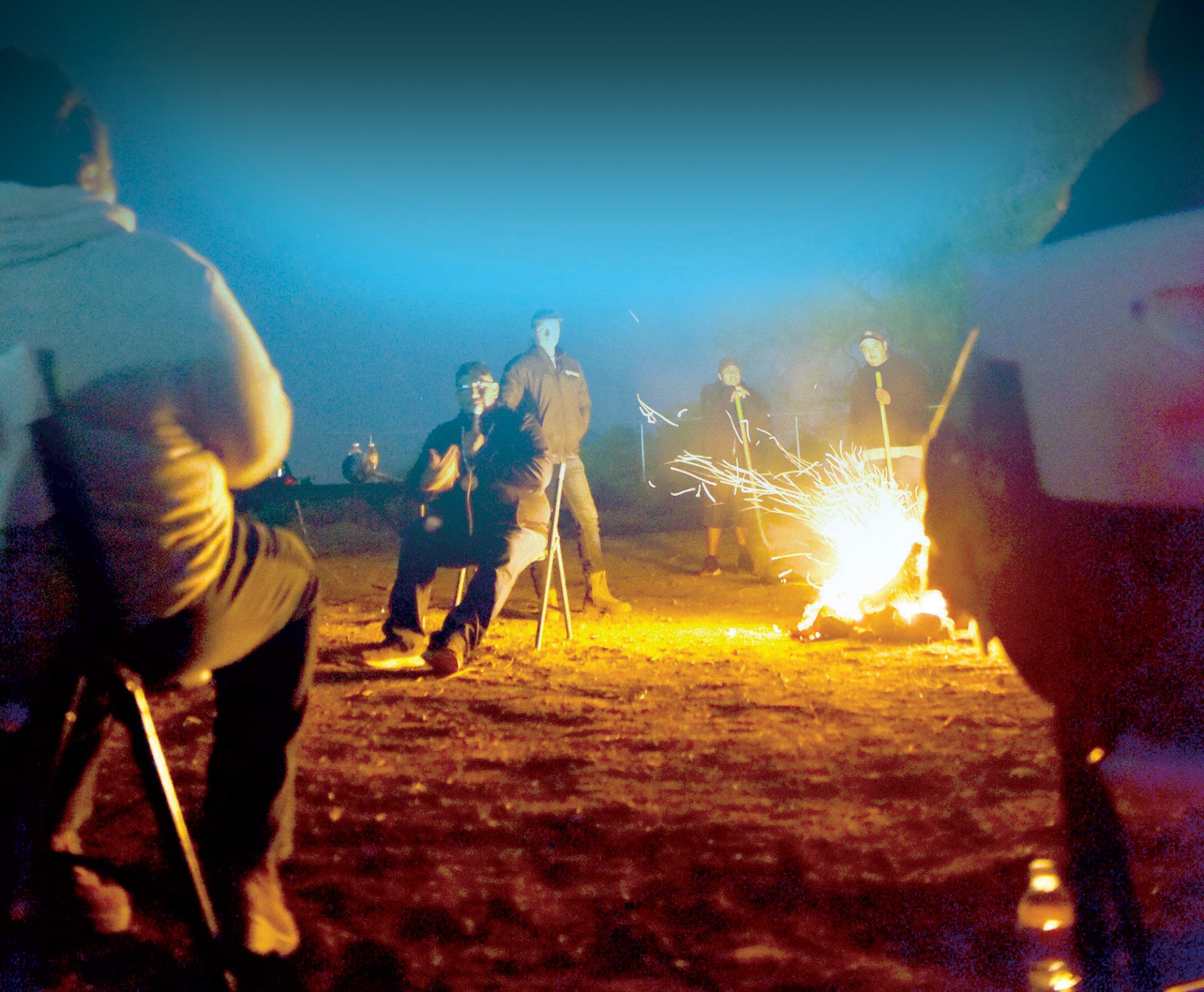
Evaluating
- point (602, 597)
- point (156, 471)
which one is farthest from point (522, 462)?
Answer: point (156, 471)

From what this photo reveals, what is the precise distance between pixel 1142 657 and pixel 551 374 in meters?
5.89

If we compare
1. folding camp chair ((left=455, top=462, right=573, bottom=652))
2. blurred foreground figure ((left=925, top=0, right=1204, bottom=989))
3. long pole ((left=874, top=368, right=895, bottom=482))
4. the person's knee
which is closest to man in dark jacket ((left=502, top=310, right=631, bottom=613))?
folding camp chair ((left=455, top=462, right=573, bottom=652))

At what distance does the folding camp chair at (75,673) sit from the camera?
4.48 feet

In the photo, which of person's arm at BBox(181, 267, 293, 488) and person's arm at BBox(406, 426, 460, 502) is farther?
person's arm at BBox(406, 426, 460, 502)

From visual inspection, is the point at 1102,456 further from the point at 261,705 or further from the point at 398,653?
the point at 398,653

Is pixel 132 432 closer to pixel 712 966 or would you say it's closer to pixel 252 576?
pixel 252 576

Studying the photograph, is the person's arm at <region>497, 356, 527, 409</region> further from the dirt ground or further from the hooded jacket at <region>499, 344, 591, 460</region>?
the dirt ground

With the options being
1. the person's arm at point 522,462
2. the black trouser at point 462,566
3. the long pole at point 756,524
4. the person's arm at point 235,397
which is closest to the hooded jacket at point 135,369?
the person's arm at point 235,397

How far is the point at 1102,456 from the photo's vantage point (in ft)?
3.32

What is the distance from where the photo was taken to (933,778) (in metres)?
2.80

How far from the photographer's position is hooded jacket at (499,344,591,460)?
21.0 ft

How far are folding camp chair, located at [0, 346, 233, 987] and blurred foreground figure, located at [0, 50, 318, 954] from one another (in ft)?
0.07

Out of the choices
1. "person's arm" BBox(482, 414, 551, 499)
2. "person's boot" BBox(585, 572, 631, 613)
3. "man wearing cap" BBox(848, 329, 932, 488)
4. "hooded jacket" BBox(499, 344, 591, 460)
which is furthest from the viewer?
"man wearing cap" BBox(848, 329, 932, 488)

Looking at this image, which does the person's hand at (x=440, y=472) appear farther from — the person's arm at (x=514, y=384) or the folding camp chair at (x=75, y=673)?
the folding camp chair at (x=75, y=673)
